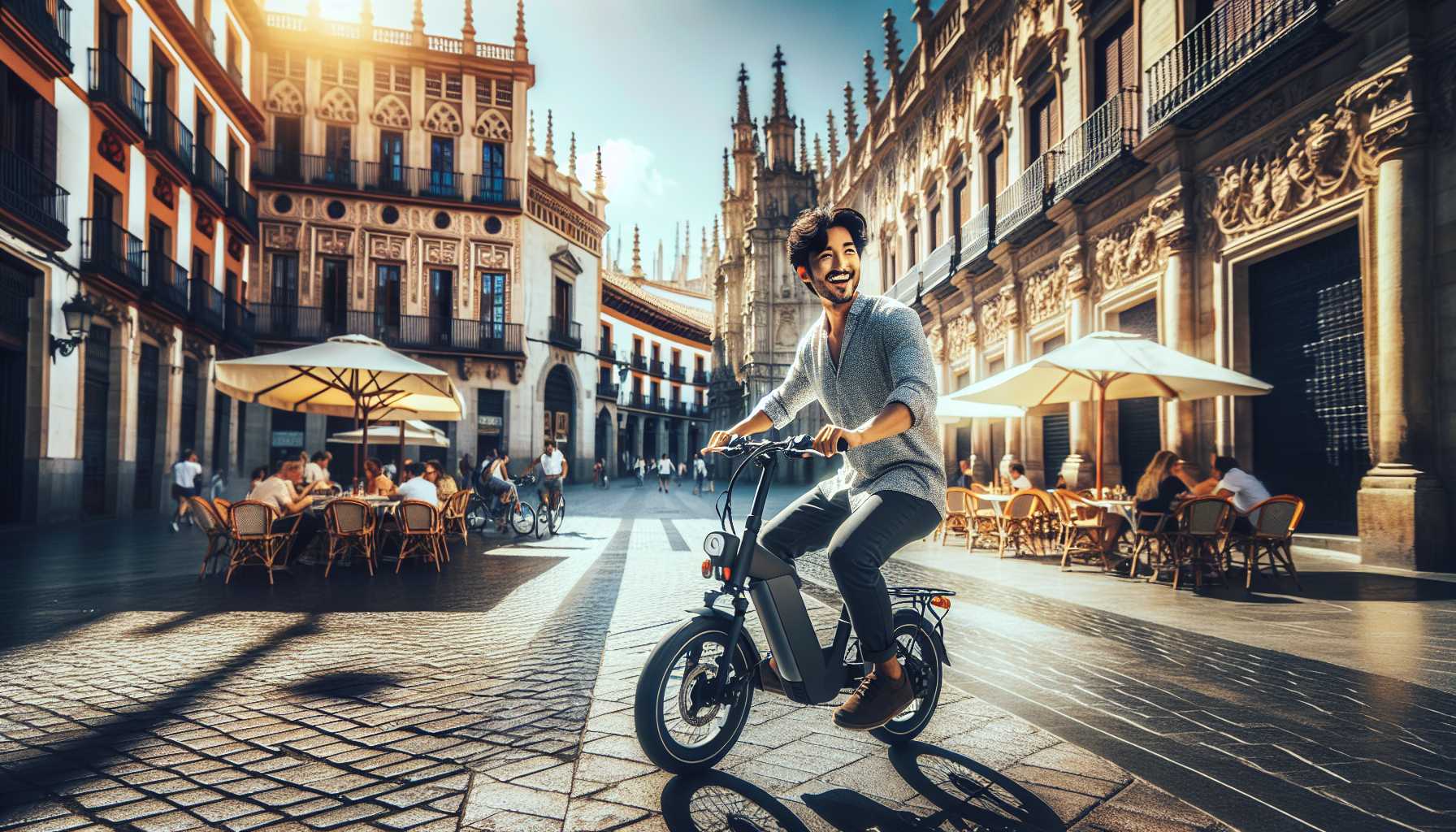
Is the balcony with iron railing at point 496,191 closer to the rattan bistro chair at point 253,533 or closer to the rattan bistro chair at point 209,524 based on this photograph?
the rattan bistro chair at point 209,524

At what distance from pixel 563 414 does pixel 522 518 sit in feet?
73.4

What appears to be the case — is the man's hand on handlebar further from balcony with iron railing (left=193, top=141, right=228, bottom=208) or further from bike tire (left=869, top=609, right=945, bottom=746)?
balcony with iron railing (left=193, top=141, right=228, bottom=208)

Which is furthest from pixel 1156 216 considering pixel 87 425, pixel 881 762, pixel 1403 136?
pixel 87 425

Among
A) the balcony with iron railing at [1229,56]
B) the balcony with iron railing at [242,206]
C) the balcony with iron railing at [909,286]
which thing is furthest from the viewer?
the balcony with iron railing at [909,286]

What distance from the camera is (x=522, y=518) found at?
519 inches

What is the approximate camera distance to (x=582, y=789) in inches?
101

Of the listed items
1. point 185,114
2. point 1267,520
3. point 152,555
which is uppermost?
point 185,114

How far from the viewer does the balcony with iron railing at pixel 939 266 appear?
21.7 meters

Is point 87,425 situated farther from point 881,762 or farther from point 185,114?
point 881,762

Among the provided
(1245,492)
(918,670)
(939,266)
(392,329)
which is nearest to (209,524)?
(918,670)

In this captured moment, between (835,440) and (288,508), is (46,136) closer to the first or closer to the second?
(288,508)

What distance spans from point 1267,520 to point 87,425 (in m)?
19.8

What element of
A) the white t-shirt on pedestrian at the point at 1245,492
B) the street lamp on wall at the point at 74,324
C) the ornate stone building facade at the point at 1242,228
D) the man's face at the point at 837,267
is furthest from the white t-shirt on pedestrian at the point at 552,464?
the man's face at the point at 837,267

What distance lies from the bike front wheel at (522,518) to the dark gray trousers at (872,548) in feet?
35.6
